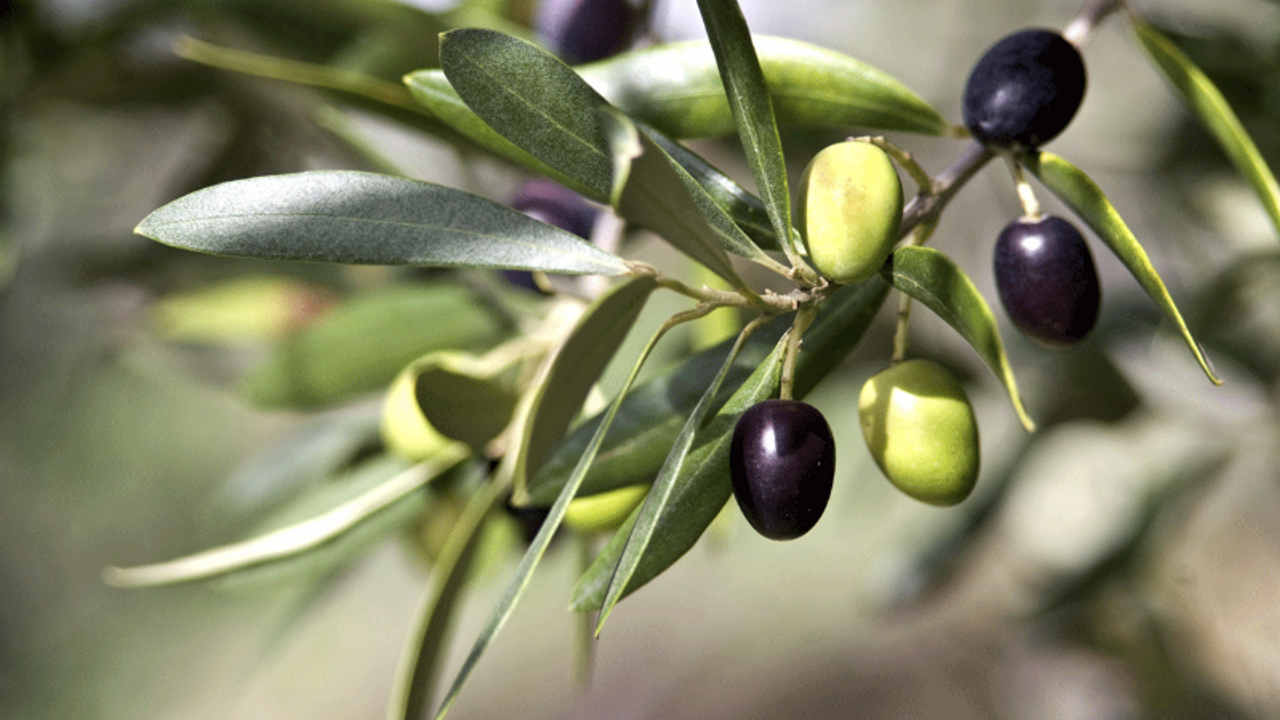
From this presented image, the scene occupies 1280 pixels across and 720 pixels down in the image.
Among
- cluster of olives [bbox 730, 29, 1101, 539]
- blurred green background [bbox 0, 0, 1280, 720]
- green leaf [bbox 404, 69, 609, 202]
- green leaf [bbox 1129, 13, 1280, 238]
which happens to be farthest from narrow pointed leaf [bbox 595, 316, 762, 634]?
blurred green background [bbox 0, 0, 1280, 720]

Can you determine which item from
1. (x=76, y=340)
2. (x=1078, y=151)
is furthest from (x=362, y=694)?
(x=1078, y=151)

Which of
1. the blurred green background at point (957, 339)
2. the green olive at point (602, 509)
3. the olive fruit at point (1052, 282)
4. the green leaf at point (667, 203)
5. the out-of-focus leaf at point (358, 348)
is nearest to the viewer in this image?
the green leaf at point (667, 203)

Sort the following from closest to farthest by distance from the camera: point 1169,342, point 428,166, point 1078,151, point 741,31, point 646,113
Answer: point 741,31 → point 646,113 → point 1169,342 → point 428,166 → point 1078,151

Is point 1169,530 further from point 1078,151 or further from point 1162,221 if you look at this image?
point 1078,151

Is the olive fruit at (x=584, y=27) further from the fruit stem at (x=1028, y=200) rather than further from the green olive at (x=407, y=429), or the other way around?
the fruit stem at (x=1028, y=200)

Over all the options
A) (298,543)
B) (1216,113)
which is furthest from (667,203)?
(298,543)

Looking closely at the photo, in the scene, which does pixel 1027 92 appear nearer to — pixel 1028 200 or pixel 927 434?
pixel 1028 200

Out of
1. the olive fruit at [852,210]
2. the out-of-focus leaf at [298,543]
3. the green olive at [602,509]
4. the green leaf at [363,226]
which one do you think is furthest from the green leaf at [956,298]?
the out-of-focus leaf at [298,543]

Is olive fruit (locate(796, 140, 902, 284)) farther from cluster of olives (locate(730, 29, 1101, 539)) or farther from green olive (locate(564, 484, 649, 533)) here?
green olive (locate(564, 484, 649, 533))
